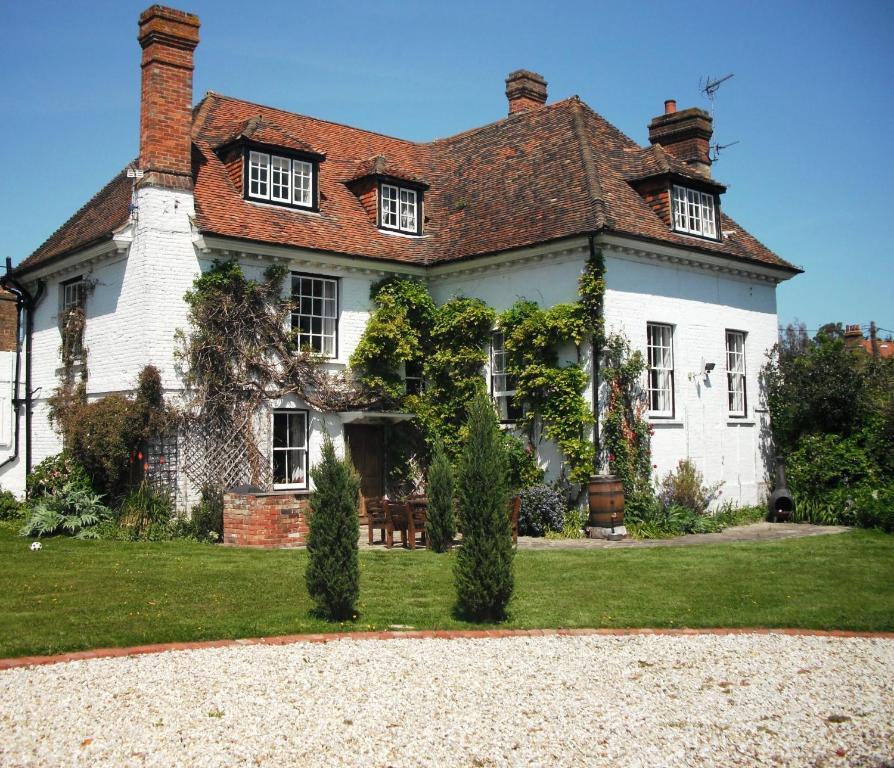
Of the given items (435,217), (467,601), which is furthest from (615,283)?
(467,601)

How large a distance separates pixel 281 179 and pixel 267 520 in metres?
8.23

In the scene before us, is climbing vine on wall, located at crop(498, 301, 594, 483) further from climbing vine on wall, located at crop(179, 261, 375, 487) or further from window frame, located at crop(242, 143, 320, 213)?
window frame, located at crop(242, 143, 320, 213)

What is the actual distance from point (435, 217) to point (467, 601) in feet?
46.6

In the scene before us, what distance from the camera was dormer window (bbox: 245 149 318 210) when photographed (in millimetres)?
19562

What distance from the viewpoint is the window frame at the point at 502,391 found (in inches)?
770

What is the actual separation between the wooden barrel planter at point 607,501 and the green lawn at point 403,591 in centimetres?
171

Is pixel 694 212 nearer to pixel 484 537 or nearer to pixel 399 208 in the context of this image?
pixel 399 208

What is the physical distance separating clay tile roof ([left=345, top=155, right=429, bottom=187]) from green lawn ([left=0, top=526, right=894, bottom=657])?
394 inches

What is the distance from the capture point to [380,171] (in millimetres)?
21109

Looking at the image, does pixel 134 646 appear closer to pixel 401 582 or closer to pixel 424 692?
pixel 424 692

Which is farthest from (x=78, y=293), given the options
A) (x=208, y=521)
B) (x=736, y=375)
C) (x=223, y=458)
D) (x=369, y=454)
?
(x=736, y=375)

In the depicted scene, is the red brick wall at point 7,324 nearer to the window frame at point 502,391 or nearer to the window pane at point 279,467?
the window pane at point 279,467

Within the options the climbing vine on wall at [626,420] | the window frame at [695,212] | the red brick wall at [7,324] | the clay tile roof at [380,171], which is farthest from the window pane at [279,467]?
the red brick wall at [7,324]

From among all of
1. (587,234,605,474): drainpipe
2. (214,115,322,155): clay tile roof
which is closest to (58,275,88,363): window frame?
(214,115,322,155): clay tile roof
